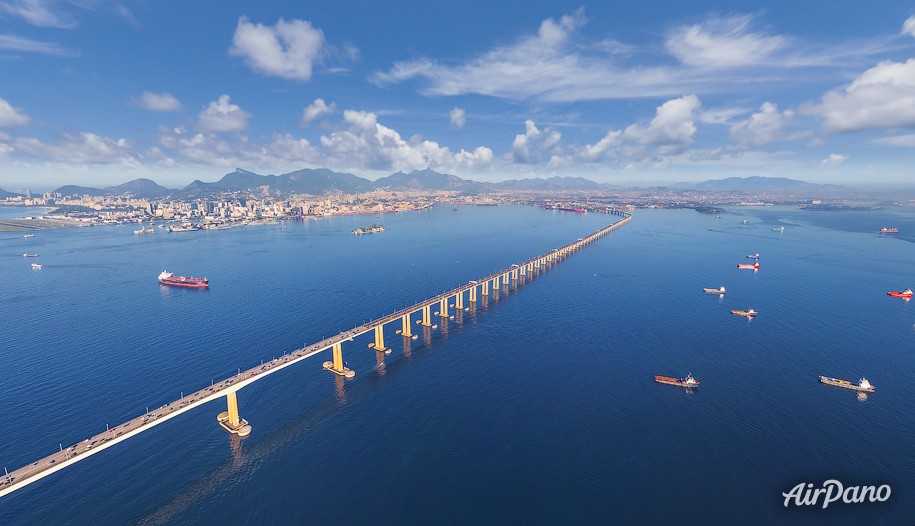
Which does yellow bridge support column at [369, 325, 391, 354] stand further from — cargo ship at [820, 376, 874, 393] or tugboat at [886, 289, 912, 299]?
tugboat at [886, 289, 912, 299]

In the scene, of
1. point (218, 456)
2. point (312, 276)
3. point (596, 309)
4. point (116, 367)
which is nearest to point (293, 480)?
point (218, 456)

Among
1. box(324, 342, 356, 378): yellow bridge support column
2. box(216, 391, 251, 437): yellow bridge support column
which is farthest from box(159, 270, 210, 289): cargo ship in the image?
box(216, 391, 251, 437): yellow bridge support column

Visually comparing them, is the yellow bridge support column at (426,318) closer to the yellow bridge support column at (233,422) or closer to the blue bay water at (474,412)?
the blue bay water at (474,412)

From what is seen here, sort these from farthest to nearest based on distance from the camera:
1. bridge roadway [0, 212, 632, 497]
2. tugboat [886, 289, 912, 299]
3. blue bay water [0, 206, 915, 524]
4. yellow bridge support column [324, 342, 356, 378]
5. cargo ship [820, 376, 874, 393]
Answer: tugboat [886, 289, 912, 299] → yellow bridge support column [324, 342, 356, 378] → cargo ship [820, 376, 874, 393] → blue bay water [0, 206, 915, 524] → bridge roadway [0, 212, 632, 497]

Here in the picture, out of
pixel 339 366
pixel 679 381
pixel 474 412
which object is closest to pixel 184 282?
pixel 339 366

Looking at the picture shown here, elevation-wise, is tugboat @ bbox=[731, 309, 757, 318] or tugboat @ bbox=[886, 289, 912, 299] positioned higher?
tugboat @ bbox=[886, 289, 912, 299]

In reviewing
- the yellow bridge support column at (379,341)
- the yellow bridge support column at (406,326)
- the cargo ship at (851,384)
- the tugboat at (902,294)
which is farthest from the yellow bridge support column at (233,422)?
the tugboat at (902,294)

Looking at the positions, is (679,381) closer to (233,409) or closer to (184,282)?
(233,409)
